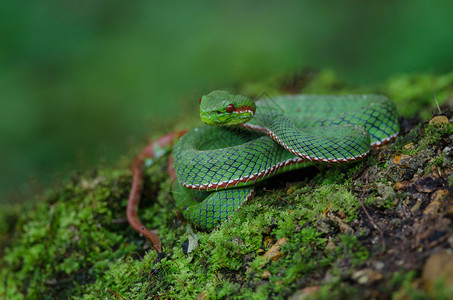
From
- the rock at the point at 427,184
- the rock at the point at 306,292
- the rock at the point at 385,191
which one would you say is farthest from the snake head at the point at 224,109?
the rock at the point at 306,292

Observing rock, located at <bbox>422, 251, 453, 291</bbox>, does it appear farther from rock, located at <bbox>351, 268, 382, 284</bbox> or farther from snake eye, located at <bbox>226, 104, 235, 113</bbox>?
snake eye, located at <bbox>226, 104, 235, 113</bbox>

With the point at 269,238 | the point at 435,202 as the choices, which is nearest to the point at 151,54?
the point at 269,238

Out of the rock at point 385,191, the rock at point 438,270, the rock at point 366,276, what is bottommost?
the rock at point 385,191

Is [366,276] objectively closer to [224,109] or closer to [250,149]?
[250,149]

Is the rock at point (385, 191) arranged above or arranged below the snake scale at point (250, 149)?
below

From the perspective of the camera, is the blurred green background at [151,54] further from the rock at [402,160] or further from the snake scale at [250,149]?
the rock at [402,160]

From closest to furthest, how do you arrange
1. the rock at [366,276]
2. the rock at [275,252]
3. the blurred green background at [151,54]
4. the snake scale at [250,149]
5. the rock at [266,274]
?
the rock at [366,276]
the rock at [266,274]
the rock at [275,252]
the snake scale at [250,149]
the blurred green background at [151,54]

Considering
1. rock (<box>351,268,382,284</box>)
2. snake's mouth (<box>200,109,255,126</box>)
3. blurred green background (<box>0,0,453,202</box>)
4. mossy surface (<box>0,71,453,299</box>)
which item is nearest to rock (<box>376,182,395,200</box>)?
mossy surface (<box>0,71,453,299</box>)

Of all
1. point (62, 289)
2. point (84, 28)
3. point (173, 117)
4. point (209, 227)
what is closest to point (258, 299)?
point (209, 227)
